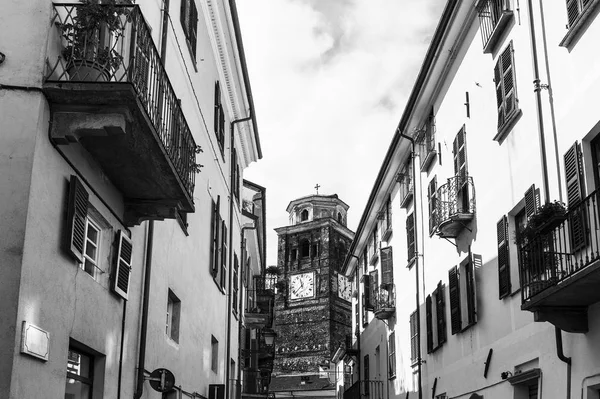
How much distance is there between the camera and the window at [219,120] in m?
17.7

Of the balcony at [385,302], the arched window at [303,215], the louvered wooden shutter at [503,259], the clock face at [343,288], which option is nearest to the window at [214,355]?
the louvered wooden shutter at [503,259]

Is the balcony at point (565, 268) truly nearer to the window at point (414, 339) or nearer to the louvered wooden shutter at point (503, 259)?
the louvered wooden shutter at point (503, 259)

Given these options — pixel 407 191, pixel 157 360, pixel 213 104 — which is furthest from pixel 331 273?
pixel 157 360

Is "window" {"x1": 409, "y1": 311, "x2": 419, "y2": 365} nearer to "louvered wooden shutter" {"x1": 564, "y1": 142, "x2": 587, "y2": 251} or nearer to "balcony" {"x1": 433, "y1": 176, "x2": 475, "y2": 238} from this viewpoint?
"balcony" {"x1": 433, "y1": 176, "x2": 475, "y2": 238}

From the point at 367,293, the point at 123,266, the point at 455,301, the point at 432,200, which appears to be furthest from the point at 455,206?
the point at 367,293

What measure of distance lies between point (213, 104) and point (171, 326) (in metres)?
5.82

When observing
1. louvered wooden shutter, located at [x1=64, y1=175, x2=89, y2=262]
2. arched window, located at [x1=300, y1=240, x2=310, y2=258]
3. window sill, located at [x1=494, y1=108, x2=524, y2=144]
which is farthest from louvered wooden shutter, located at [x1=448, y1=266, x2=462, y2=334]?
arched window, located at [x1=300, y1=240, x2=310, y2=258]

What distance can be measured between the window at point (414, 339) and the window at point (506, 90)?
8461 millimetres

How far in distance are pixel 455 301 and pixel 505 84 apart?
16.7 feet

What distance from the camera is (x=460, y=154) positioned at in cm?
1659

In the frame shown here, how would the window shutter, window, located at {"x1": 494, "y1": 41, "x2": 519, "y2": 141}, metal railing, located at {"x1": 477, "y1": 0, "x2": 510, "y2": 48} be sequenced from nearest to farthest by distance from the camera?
window, located at {"x1": 494, "y1": 41, "x2": 519, "y2": 141} < metal railing, located at {"x1": 477, "y1": 0, "x2": 510, "y2": 48} < the window shutter

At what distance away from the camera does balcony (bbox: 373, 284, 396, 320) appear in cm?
2489

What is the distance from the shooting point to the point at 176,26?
12.8m

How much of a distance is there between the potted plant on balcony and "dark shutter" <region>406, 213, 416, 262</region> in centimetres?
1483
